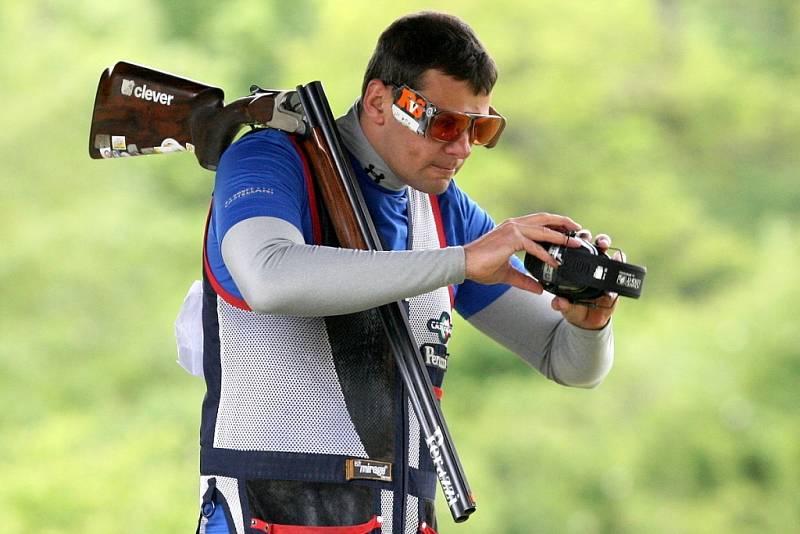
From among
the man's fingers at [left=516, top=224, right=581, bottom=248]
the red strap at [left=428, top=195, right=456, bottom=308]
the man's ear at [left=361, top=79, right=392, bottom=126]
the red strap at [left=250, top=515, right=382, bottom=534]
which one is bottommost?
the red strap at [left=250, top=515, right=382, bottom=534]

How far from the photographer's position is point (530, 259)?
1802 millimetres

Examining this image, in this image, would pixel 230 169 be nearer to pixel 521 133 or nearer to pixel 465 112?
pixel 465 112

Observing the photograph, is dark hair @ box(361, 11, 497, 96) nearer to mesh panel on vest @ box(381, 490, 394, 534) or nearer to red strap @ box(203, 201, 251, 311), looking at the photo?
red strap @ box(203, 201, 251, 311)

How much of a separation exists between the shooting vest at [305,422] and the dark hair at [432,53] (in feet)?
0.76

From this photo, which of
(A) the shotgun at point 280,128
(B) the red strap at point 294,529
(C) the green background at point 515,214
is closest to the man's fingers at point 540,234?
(A) the shotgun at point 280,128

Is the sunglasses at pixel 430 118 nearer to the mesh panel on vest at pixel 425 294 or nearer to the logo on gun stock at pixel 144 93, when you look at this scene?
the mesh panel on vest at pixel 425 294

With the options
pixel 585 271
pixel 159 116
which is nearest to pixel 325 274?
pixel 585 271

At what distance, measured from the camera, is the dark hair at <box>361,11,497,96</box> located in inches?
76.8

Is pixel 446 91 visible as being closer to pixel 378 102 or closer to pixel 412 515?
pixel 378 102

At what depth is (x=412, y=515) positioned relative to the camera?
76.4 inches

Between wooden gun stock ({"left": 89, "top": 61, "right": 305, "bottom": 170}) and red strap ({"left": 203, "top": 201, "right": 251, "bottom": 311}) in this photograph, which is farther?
wooden gun stock ({"left": 89, "top": 61, "right": 305, "bottom": 170})

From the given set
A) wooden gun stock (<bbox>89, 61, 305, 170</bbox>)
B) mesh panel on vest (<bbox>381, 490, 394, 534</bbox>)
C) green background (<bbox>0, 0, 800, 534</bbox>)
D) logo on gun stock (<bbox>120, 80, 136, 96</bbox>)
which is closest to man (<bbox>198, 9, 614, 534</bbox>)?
mesh panel on vest (<bbox>381, 490, 394, 534</bbox>)

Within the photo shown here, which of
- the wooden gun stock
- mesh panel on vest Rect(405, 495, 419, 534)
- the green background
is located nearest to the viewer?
mesh panel on vest Rect(405, 495, 419, 534)

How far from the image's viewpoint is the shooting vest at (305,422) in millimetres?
1847
